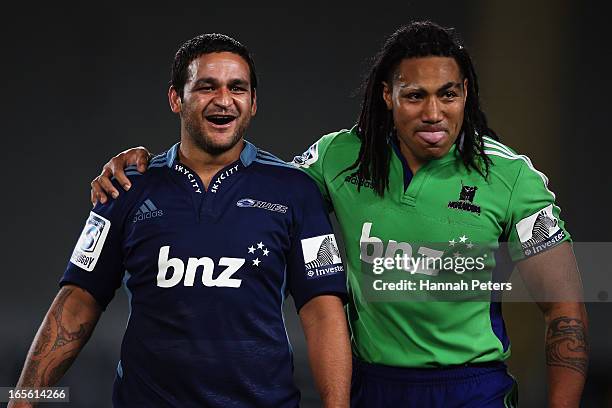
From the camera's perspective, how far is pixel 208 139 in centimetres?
228

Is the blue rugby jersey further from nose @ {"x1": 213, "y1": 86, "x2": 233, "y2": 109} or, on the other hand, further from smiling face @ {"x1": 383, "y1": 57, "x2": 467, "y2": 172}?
smiling face @ {"x1": 383, "y1": 57, "x2": 467, "y2": 172}

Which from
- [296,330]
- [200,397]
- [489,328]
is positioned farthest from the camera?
[296,330]

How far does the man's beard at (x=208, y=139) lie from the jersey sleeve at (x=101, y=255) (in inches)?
9.2

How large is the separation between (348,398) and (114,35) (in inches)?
102

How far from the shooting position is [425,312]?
2266 mm

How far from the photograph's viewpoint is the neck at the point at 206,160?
233 centimetres

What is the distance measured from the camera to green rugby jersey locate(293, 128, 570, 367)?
2270mm

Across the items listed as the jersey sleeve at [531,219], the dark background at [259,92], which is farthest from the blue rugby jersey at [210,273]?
the dark background at [259,92]

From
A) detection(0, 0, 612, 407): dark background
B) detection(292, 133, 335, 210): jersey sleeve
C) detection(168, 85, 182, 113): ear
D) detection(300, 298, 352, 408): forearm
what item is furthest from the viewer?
detection(0, 0, 612, 407): dark background

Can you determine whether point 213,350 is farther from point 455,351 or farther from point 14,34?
point 14,34

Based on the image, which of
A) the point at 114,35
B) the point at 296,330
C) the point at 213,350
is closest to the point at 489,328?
the point at 213,350

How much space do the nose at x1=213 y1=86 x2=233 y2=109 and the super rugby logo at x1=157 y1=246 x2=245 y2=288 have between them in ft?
1.17

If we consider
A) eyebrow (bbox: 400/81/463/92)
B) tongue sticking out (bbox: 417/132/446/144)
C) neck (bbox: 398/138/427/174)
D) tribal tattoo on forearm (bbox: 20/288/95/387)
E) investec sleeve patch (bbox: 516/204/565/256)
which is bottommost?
tribal tattoo on forearm (bbox: 20/288/95/387)

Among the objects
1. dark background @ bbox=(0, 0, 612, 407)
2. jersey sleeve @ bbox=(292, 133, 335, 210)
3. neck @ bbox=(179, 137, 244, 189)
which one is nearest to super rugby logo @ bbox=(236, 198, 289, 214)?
neck @ bbox=(179, 137, 244, 189)
